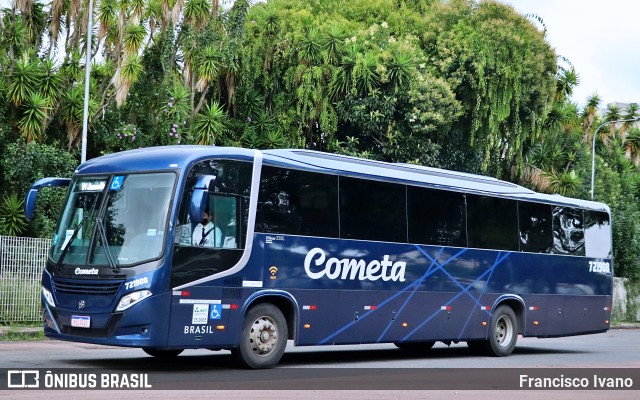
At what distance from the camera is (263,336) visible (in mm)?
14898

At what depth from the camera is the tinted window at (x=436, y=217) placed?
58.8 feet

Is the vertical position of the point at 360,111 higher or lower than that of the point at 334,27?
lower

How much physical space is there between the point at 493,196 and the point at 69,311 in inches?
372

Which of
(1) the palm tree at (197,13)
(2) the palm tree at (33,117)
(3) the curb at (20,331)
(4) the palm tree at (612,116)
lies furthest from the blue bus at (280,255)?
(4) the palm tree at (612,116)

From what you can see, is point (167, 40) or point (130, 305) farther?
point (167, 40)

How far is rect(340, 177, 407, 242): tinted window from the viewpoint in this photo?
16500 mm

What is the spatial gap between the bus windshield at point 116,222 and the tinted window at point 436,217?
545 centimetres

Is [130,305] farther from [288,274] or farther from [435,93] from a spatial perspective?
[435,93]

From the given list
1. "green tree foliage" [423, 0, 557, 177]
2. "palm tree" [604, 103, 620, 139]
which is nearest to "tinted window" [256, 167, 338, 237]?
"green tree foliage" [423, 0, 557, 177]

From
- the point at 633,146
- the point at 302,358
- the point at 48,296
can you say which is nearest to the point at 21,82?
the point at 302,358

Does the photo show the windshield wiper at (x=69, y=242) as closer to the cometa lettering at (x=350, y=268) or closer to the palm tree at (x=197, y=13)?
the cometa lettering at (x=350, y=268)

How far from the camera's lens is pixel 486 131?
3800 centimetres

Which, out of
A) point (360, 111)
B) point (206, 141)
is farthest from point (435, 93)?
point (206, 141)

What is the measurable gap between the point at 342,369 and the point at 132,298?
374cm
